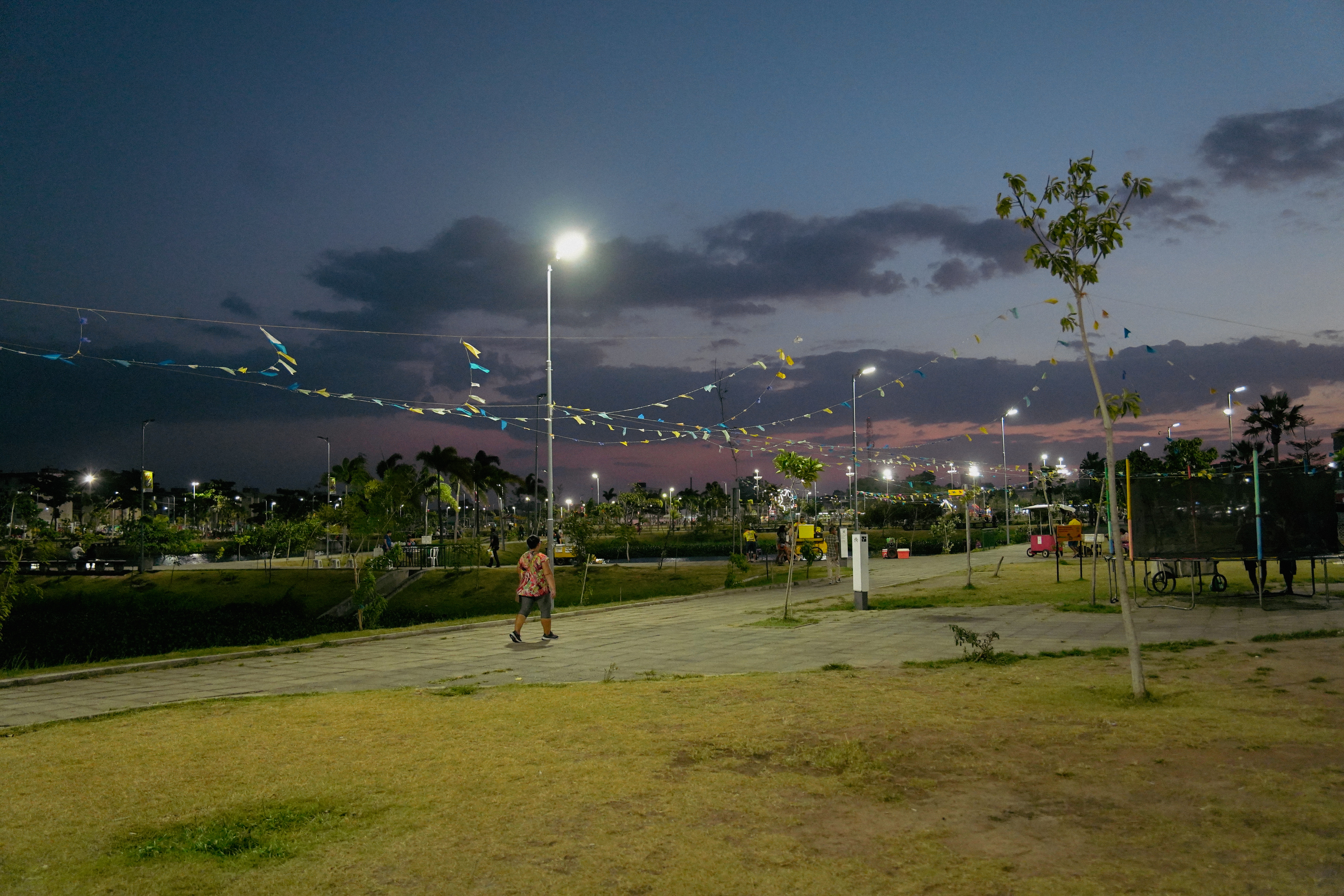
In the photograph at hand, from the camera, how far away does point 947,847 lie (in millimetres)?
4035

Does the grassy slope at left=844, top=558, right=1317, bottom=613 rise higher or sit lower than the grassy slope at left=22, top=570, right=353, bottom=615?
higher

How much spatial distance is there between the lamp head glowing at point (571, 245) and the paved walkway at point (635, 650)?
787 centimetres

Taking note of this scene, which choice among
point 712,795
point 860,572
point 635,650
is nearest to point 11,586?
point 635,650

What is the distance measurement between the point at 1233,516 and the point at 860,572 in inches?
254

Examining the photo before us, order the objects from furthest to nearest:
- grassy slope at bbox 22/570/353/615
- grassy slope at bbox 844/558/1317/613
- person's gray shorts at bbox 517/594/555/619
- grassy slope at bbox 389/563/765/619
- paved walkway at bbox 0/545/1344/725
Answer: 1. grassy slope at bbox 22/570/353/615
2. grassy slope at bbox 389/563/765/619
3. grassy slope at bbox 844/558/1317/613
4. person's gray shorts at bbox 517/594/555/619
5. paved walkway at bbox 0/545/1344/725

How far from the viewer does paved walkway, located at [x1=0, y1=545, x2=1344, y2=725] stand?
31.7ft

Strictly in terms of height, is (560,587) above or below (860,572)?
below

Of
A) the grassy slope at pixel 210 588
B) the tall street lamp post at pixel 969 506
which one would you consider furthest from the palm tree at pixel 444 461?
the tall street lamp post at pixel 969 506

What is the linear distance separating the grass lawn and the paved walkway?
1803mm

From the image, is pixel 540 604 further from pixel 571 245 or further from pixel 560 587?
pixel 560 587

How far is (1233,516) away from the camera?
577 inches

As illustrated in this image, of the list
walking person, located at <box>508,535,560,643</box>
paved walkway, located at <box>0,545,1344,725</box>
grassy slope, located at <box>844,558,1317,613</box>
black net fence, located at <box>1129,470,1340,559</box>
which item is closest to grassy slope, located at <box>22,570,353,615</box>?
paved walkway, located at <box>0,545,1344,725</box>

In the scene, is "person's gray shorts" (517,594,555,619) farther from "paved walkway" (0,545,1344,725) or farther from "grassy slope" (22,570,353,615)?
"grassy slope" (22,570,353,615)

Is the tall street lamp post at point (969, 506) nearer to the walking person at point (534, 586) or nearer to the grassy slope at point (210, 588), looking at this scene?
the walking person at point (534, 586)
